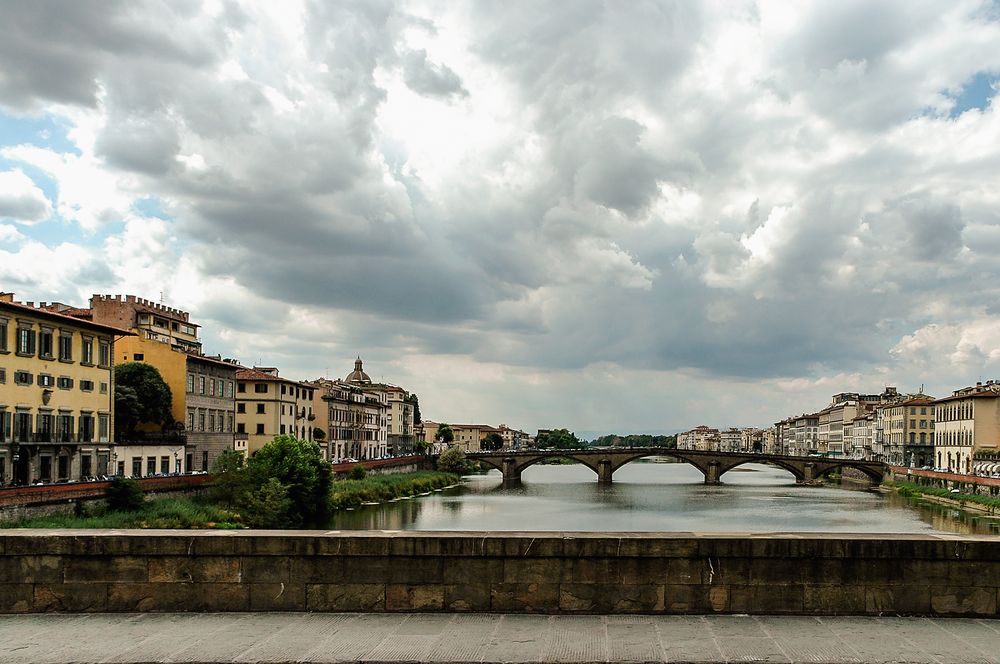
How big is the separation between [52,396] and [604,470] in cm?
7259

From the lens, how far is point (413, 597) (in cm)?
847

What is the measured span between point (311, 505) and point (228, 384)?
61.9 ft

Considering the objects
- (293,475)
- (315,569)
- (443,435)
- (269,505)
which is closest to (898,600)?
(315,569)

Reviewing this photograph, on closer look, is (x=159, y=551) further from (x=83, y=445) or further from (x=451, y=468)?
(x=451, y=468)

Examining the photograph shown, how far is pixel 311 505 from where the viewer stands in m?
52.2

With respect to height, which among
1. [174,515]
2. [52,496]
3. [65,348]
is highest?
[65,348]

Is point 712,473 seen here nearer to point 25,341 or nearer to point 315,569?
point 25,341

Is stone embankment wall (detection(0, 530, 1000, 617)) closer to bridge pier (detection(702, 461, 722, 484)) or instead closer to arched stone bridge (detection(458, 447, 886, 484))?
arched stone bridge (detection(458, 447, 886, 484))

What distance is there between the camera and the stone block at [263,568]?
8.54 meters

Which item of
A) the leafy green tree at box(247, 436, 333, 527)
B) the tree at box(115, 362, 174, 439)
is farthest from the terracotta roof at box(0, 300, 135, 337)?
the leafy green tree at box(247, 436, 333, 527)

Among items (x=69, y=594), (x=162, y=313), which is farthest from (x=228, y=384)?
(x=69, y=594)

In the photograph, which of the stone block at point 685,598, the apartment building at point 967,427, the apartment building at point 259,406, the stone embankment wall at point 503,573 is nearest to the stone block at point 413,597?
the stone embankment wall at point 503,573

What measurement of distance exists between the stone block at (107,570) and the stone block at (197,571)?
0.47 ft

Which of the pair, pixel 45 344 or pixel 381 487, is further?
pixel 381 487
